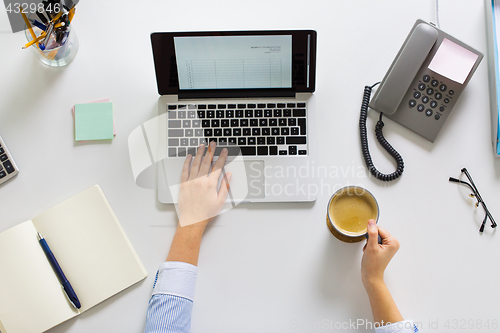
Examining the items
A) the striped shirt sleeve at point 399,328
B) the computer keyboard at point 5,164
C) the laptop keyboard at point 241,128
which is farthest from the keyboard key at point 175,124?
the striped shirt sleeve at point 399,328

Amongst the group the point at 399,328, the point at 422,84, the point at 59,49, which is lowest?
the point at 399,328

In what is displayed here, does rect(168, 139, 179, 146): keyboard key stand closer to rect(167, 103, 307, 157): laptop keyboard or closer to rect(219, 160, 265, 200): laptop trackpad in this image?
rect(167, 103, 307, 157): laptop keyboard

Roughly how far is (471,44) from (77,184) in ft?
3.65

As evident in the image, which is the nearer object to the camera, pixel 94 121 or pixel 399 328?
pixel 399 328

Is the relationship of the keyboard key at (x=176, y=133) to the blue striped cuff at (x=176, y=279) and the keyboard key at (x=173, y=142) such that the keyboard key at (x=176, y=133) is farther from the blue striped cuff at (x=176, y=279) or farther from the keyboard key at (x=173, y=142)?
the blue striped cuff at (x=176, y=279)

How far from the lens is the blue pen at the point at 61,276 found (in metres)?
0.82

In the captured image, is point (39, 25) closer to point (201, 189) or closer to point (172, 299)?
point (201, 189)

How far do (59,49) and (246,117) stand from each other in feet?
1.69

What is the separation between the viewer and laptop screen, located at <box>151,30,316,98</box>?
79 centimetres

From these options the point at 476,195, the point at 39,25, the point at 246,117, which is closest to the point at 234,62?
the point at 246,117

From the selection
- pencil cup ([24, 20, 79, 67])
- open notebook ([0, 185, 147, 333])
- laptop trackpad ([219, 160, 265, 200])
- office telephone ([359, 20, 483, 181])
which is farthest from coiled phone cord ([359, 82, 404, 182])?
pencil cup ([24, 20, 79, 67])

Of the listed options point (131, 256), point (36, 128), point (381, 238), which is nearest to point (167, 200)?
point (131, 256)

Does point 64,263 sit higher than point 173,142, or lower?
lower

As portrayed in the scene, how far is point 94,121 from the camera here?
898mm
